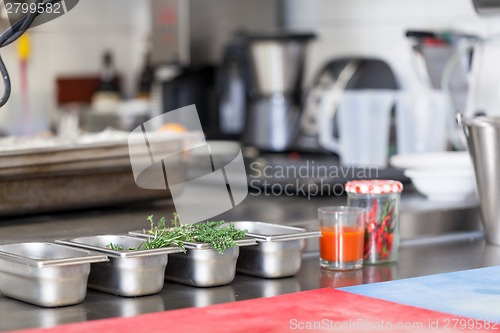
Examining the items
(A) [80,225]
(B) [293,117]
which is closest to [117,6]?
(B) [293,117]

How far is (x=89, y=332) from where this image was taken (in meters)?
1.20

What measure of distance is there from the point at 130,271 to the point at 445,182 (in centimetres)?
88

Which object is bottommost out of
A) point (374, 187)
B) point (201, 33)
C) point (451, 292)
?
point (451, 292)

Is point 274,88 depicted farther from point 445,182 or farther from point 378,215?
point 378,215

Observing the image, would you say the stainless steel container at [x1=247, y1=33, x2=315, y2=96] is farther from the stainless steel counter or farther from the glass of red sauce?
the glass of red sauce

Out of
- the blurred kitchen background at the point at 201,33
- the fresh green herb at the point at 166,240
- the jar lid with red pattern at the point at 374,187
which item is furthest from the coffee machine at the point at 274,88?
the fresh green herb at the point at 166,240

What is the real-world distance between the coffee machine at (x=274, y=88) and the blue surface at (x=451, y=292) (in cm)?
183

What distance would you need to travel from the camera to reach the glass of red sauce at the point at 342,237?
62.5 inches

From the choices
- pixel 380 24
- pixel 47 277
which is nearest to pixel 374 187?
pixel 47 277

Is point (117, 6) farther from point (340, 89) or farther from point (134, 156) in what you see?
point (134, 156)

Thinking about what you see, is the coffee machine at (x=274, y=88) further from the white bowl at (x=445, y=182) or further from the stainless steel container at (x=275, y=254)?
the stainless steel container at (x=275, y=254)

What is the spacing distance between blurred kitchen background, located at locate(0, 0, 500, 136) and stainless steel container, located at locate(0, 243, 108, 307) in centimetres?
145

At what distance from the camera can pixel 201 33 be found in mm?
4004

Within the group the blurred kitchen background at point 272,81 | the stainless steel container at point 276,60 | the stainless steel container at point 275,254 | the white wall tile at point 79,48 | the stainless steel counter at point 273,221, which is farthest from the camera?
the white wall tile at point 79,48
